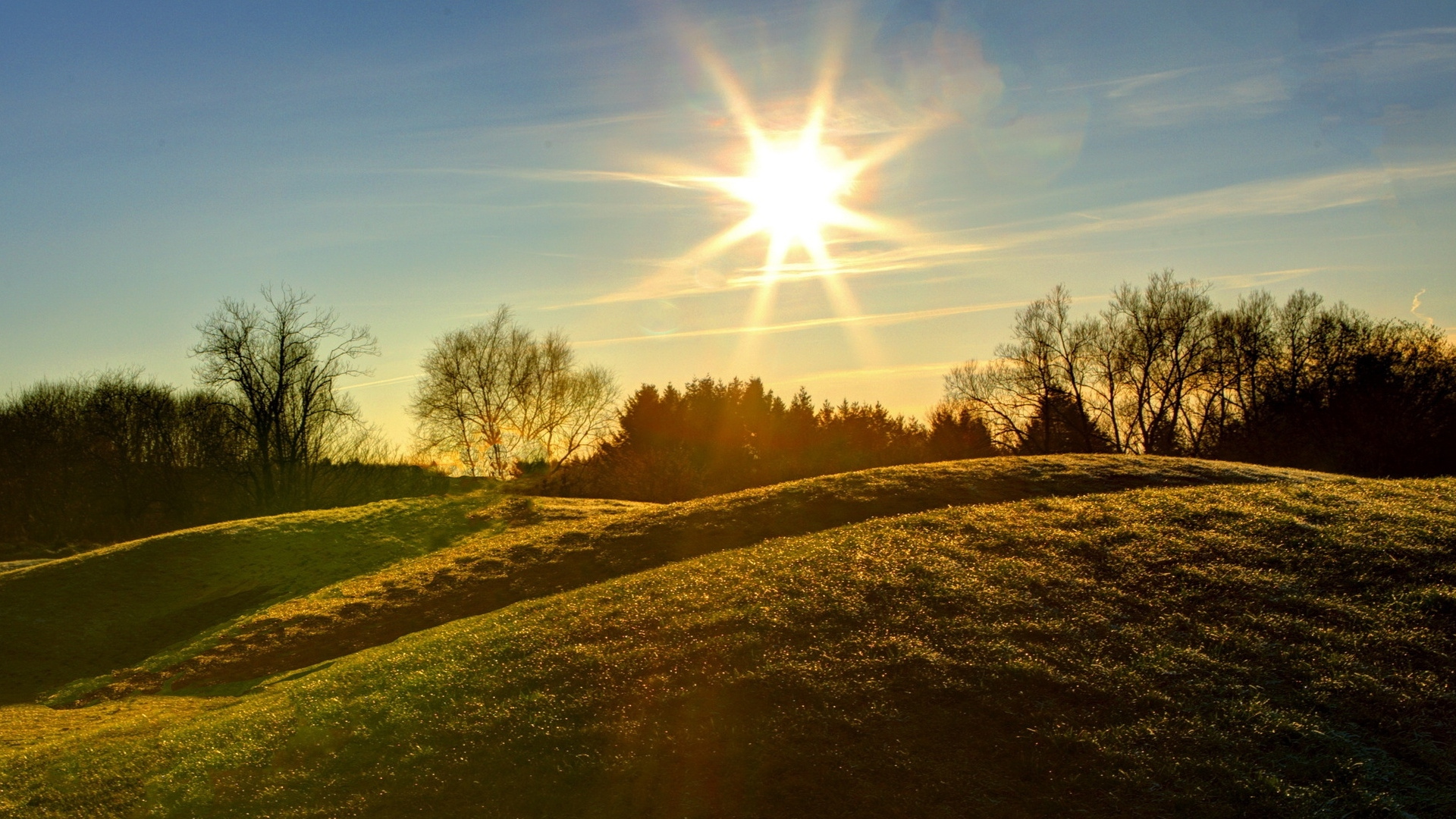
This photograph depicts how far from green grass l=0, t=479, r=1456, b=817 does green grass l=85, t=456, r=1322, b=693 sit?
15.6ft

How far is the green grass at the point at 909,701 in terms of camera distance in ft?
28.9

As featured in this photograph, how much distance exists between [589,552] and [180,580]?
15787mm

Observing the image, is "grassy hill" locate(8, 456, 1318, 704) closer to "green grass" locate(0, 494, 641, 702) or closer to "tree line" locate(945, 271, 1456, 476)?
"green grass" locate(0, 494, 641, 702)

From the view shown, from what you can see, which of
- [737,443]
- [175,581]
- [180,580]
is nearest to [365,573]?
[180,580]

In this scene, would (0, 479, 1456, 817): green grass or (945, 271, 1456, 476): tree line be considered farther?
(945, 271, 1456, 476): tree line

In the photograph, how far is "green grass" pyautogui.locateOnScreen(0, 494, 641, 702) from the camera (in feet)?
73.4

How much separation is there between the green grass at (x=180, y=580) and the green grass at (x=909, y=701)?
10.4 m

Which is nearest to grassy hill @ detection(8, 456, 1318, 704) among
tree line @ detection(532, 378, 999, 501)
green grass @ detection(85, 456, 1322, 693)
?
green grass @ detection(85, 456, 1322, 693)

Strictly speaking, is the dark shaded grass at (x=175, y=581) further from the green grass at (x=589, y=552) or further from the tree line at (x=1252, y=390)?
the tree line at (x=1252, y=390)

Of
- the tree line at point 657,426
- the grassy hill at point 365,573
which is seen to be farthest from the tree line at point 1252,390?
the grassy hill at point 365,573

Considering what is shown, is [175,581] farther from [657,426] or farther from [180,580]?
[657,426]

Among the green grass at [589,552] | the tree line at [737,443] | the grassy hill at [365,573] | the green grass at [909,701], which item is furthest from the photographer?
the tree line at [737,443]

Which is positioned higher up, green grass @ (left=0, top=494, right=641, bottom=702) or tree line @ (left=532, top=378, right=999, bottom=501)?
tree line @ (left=532, top=378, right=999, bottom=501)

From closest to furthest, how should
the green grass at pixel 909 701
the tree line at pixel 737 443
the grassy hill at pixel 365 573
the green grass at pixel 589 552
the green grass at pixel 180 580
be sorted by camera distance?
the green grass at pixel 909 701 < the green grass at pixel 589 552 < the grassy hill at pixel 365 573 < the green grass at pixel 180 580 < the tree line at pixel 737 443
